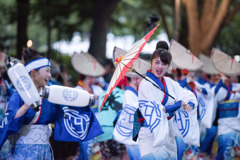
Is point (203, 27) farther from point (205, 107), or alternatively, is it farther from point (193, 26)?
point (205, 107)

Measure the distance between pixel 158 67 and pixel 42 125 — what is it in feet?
4.94

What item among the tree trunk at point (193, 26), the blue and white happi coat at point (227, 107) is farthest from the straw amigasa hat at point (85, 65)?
the tree trunk at point (193, 26)

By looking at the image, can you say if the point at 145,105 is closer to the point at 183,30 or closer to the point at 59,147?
the point at 59,147

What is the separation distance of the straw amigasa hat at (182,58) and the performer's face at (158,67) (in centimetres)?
170

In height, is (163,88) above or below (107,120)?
above

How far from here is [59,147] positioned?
8734 millimetres

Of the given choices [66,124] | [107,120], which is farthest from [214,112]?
[66,124]

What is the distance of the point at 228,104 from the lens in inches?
293

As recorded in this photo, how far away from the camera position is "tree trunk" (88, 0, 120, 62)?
47.4ft

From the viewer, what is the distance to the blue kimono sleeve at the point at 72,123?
4.70 metres

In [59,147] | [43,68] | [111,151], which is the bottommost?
[59,147]

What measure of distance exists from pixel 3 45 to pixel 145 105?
13809 millimetres

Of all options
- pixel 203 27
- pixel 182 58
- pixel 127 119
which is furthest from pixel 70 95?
pixel 203 27

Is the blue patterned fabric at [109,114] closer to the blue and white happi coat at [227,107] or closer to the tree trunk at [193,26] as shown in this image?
the blue and white happi coat at [227,107]
